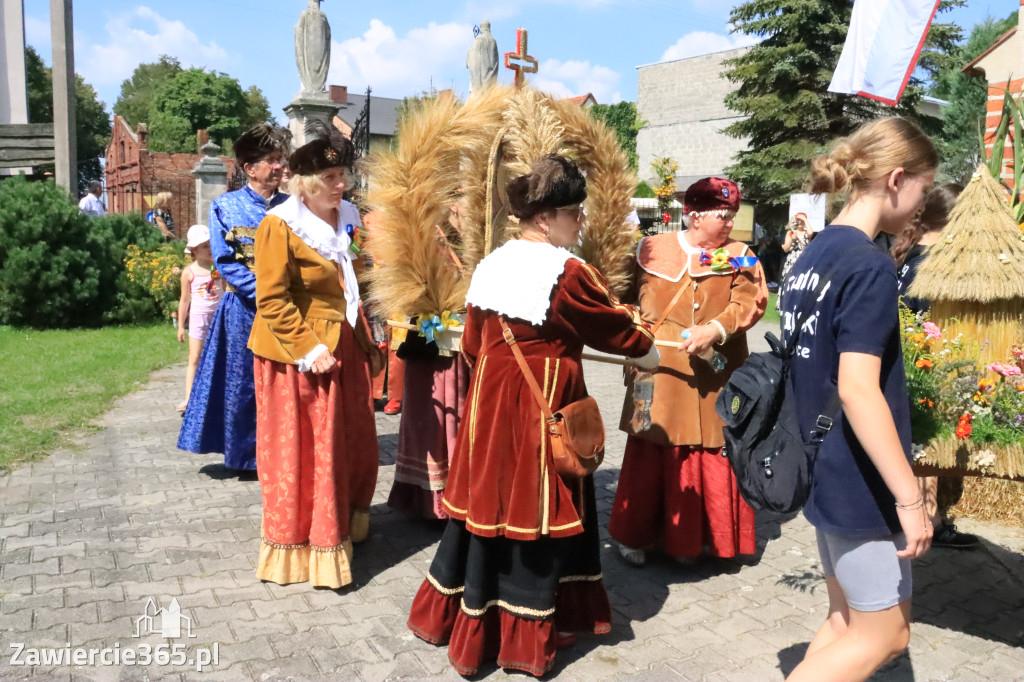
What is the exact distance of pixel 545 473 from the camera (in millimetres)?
3168

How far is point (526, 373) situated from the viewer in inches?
124

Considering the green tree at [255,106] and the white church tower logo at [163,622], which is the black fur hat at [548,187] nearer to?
the white church tower logo at [163,622]

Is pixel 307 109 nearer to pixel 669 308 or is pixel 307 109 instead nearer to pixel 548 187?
pixel 669 308

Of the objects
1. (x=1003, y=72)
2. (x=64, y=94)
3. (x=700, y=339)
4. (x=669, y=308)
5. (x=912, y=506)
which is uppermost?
(x=64, y=94)

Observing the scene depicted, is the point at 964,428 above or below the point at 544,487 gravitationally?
above

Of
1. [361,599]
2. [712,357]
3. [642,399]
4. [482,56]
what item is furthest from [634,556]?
[482,56]

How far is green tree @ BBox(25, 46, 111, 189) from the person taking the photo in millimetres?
49750

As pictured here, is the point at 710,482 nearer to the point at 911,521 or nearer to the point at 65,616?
the point at 911,521

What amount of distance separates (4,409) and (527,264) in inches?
237

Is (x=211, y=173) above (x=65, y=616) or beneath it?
above

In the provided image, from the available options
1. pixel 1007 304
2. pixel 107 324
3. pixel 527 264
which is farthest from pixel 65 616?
pixel 107 324

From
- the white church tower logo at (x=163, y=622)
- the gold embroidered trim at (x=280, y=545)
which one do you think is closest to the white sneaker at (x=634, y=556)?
the gold embroidered trim at (x=280, y=545)

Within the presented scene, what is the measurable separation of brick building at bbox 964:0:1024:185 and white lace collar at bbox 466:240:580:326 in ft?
10.6

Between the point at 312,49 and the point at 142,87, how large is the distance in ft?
213
